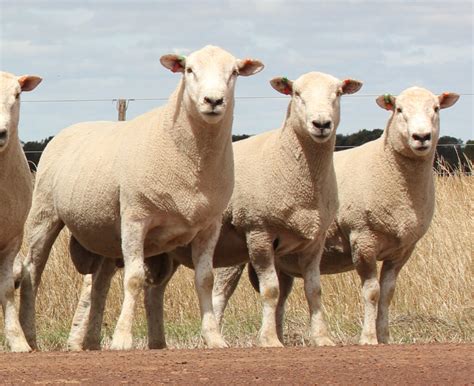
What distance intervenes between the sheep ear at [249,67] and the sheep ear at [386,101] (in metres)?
1.61

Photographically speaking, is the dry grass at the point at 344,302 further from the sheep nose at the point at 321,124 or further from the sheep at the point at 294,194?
the sheep nose at the point at 321,124

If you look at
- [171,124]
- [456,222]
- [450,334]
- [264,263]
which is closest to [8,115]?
[171,124]

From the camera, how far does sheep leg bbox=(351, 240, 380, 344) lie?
11887mm

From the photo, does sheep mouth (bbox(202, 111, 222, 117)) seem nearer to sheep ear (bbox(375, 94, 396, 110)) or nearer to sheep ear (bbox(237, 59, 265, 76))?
sheep ear (bbox(237, 59, 265, 76))

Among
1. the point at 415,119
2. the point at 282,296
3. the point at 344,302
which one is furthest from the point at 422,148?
the point at 344,302

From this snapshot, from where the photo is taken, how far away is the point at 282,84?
12.0 meters

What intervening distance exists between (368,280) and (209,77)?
104 inches

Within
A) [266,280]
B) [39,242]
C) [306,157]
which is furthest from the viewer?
[39,242]

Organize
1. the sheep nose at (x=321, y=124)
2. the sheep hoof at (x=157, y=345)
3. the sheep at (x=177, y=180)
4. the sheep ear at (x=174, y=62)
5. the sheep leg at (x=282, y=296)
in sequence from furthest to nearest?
the sheep leg at (x=282, y=296), the sheep hoof at (x=157, y=345), the sheep nose at (x=321, y=124), the sheep ear at (x=174, y=62), the sheep at (x=177, y=180)

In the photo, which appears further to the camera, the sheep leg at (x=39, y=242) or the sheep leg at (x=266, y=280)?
the sheep leg at (x=39, y=242)

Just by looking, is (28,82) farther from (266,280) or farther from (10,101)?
(266,280)

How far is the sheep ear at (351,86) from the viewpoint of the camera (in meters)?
11.9

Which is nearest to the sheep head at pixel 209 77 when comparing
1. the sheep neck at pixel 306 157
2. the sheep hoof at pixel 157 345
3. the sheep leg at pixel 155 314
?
the sheep neck at pixel 306 157

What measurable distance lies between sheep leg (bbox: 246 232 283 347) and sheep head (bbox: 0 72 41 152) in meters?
2.28
